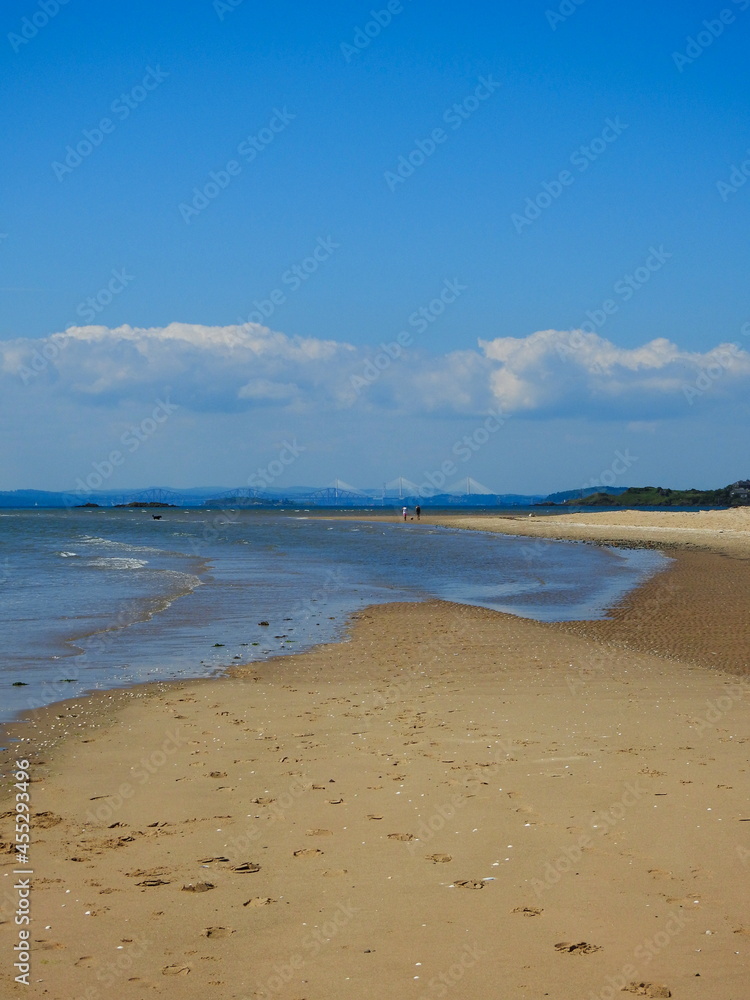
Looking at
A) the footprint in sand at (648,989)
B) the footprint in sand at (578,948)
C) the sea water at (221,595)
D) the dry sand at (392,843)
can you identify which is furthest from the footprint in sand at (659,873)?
the sea water at (221,595)

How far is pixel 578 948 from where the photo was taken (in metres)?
5.05

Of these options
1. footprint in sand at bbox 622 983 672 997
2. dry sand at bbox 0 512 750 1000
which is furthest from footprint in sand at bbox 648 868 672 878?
footprint in sand at bbox 622 983 672 997

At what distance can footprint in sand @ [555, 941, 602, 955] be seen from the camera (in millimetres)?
5004

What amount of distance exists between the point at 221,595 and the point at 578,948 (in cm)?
2158

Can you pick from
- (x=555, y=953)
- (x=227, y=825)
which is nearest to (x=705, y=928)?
(x=555, y=953)

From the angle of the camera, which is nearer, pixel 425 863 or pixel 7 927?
pixel 7 927

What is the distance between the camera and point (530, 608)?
2262 cm

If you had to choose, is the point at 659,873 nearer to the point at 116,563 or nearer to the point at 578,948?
the point at 578,948

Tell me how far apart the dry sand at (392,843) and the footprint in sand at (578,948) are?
0.04 ft

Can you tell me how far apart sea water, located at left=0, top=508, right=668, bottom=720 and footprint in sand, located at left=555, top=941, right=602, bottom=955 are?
8384mm

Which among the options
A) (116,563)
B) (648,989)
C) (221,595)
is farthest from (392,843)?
(116,563)

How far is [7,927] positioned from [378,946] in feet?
7.71

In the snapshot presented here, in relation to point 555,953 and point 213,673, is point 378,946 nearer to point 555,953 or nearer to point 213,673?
point 555,953

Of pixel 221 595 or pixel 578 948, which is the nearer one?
pixel 578 948
